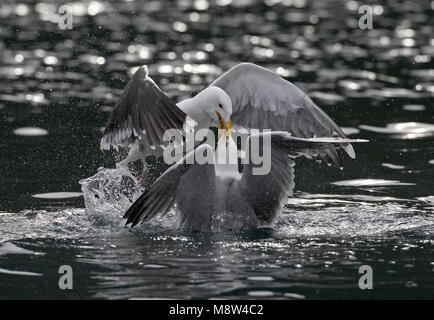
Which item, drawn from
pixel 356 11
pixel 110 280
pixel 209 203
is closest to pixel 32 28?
pixel 356 11

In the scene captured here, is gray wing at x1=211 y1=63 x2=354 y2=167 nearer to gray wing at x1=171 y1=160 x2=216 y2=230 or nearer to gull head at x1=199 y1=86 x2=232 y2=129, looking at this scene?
gull head at x1=199 y1=86 x2=232 y2=129

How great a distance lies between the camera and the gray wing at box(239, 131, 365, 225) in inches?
366

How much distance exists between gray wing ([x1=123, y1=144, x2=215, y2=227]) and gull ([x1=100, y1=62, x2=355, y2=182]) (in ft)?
1.61

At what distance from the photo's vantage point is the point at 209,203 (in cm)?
953

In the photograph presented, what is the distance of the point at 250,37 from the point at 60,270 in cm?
1228

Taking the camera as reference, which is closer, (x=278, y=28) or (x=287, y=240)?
(x=287, y=240)

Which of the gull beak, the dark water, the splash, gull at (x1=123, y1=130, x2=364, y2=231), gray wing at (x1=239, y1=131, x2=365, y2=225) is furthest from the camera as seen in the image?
the splash

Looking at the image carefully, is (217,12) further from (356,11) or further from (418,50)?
(418,50)

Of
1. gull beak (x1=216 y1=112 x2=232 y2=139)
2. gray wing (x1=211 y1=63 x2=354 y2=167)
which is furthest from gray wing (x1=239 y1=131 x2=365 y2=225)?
gray wing (x1=211 y1=63 x2=354 y2=167)

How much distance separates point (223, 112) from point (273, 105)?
3.69 feet

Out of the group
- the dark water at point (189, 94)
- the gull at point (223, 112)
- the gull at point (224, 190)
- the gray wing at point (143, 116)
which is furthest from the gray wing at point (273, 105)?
the gray wing at point (143, 116)

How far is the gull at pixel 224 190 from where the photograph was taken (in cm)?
918

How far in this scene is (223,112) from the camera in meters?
10.1

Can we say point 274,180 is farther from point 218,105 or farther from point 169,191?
point 218,105
